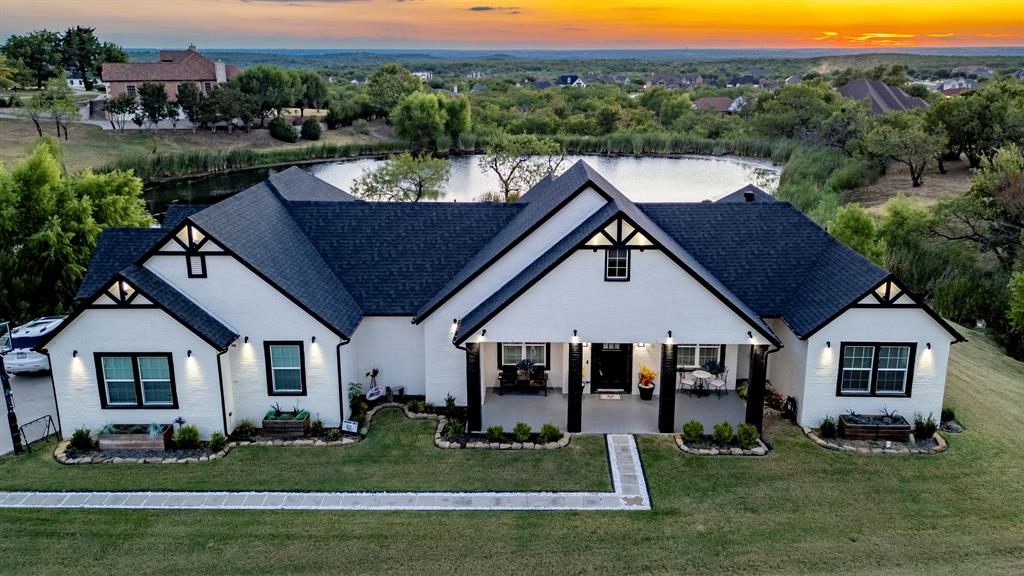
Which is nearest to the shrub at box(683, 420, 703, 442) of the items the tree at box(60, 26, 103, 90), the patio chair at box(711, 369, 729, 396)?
the patio chair at box(711, 369, 729, 396)

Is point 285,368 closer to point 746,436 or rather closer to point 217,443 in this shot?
point 217,443

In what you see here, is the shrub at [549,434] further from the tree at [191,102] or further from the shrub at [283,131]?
the tree at [191,102]

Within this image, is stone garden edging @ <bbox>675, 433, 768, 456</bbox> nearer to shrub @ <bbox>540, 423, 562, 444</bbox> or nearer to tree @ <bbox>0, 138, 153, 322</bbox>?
shrub @ <bbox>540, 423, 562, 444</bbox>

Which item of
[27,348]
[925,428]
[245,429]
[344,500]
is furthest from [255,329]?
[925,428]

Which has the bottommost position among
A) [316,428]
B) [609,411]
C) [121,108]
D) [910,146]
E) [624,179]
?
[609,411]

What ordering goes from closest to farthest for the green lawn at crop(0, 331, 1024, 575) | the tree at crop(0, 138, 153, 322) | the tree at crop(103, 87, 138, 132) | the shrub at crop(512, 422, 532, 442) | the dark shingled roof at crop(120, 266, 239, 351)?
the green lawn at crop(0, 331, 1024, 575) → the dark shingled roof at crop(120, 266, 239, 351) → the shrub at crop(512, 422, 532, 442) → the tree at crop(0, 138, 153, 322) → the tree at crop(103, 87, 138, 132)

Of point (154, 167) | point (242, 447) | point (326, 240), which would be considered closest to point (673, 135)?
point (154, 167)

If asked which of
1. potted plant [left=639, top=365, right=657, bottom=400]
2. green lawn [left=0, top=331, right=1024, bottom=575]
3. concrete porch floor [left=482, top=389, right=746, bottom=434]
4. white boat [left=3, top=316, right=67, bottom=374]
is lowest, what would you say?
green lawn [left=0, top=331, right=1024, bottom=575]
